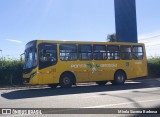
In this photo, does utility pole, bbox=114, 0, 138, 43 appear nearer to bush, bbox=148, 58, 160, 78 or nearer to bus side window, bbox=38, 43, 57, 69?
bush, bbox=148, 58, 160, 78

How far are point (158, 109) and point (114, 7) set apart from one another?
→ 1023 inches

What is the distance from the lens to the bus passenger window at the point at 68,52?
20.8 meters

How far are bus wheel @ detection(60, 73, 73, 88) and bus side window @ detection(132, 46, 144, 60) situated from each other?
6.09 meters

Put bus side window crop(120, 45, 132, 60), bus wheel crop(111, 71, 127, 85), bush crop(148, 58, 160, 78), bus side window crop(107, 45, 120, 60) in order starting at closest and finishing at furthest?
bus side window crop(107, 45, 120, 60)
bus wheel crop(111, 71, 127, 85)
bus side window crop(120, 45, 132, 60)
bush crop(148, 58, 160, 78)

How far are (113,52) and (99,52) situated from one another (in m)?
1.34

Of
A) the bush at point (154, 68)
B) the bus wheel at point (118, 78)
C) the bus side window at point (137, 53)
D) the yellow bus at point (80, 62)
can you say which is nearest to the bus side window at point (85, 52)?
the yellow bus at point (80, 62)

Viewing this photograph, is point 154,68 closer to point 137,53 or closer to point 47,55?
point 137,53

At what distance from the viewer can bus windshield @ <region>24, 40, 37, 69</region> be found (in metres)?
20.0

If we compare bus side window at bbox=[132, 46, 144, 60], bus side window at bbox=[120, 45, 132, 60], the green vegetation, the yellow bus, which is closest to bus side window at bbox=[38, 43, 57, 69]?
the yellow bus

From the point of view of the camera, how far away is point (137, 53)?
82.0 ft

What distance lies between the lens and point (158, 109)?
10.7m

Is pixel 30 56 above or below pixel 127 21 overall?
below

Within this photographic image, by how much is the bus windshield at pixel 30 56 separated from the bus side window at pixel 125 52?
7.05m

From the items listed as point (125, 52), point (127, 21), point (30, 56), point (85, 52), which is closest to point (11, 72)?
point (30, 56)
